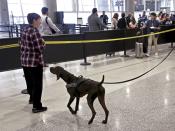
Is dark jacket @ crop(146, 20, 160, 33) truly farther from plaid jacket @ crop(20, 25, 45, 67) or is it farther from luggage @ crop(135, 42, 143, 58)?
plaid jacket @ crop(20, 25, 45, 67)

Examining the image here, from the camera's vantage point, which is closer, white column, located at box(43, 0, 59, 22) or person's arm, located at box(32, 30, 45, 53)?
person's arm, located at box(32, 30, 45, 53)

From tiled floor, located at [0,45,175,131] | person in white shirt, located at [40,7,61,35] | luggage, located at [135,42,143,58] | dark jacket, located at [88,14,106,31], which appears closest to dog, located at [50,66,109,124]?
tiled floor, located at [0,45,175,131]

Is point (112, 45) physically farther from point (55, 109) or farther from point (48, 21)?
point (55, 109)

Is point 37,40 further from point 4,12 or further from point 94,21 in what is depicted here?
point 4,12

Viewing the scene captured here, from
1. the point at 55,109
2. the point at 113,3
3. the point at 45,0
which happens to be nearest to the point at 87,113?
the point at 55,109

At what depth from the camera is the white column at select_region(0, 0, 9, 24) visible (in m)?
20.4

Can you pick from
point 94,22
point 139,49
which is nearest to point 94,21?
point 94,22

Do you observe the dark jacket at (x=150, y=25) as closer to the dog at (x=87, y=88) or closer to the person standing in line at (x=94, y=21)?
the person standing in line at (x=94, y=21)

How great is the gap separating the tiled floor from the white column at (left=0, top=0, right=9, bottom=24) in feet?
40.2

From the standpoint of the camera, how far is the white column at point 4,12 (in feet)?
67.0

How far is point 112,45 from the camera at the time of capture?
11445 millimetres

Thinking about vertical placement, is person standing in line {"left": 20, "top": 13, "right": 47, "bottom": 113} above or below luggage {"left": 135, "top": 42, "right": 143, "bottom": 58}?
above

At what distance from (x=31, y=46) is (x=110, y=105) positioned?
→ 1.78 metres

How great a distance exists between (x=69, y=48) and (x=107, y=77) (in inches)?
82.4
